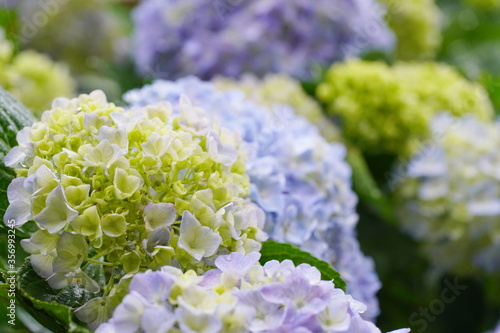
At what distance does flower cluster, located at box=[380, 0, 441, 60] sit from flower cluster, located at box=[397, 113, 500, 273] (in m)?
0.36

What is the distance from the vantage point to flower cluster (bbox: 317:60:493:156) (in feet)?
3.28

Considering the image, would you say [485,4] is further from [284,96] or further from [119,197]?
[119,197]

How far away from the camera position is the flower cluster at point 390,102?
39.4 inches

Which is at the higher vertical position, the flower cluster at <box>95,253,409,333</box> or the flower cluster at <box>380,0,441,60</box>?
the flower cluster at <box>95,253,409,333</box>

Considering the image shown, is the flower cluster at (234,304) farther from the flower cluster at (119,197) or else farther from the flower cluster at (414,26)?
the flower cluster at (414,26)

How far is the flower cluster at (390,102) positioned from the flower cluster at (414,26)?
11.2 inches

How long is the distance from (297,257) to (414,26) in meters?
0.89

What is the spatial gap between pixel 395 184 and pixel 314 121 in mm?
164

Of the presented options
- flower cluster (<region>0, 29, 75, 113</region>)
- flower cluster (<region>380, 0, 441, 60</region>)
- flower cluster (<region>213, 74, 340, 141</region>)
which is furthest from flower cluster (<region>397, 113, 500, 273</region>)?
flower cluster (<region>0, 29, 75, 113</region>)

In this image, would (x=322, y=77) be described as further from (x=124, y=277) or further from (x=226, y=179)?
(x=124, y=277)

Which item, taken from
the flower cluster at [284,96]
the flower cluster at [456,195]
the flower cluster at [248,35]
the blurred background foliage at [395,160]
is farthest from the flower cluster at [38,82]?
the flower cluster at [456,195]

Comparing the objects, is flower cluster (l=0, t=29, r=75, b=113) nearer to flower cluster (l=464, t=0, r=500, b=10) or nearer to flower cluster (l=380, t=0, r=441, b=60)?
flower cluster (l=380, t=0, r=441, b=60)

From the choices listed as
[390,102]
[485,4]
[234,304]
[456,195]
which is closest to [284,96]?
[390,102]

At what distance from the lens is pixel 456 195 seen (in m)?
0.97
